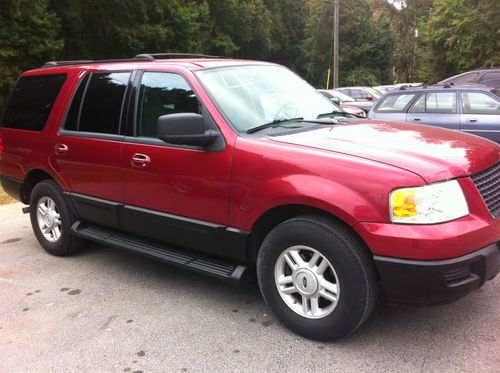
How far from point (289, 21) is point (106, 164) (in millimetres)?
57601

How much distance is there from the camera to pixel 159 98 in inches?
160

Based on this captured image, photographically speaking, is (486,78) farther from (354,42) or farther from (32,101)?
(354,42)

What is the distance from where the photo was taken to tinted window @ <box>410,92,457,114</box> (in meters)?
9.27

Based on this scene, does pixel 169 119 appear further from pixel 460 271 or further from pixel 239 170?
pixel 460 271

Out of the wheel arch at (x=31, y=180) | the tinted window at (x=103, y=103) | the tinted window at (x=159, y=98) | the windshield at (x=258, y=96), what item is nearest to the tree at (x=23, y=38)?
the wheel arch at (x=31, y=180)

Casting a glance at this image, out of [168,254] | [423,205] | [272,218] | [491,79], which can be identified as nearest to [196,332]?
[168,254]

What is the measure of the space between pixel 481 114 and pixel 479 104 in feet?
0.72

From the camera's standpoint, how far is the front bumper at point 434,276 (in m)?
2.79

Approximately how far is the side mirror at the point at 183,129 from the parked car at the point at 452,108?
6.88 m

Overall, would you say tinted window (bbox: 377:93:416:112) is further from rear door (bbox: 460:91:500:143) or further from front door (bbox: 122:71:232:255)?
front door (bbox: 122:71:232:255)

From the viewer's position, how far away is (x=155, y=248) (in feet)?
13.5

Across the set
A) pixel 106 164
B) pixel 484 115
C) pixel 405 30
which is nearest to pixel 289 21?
pixel 405 30

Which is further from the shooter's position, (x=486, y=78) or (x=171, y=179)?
(x=486, y=78)

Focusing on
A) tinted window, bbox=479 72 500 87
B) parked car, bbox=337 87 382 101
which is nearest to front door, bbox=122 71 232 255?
tinted window, bbox=479 72 500 87
